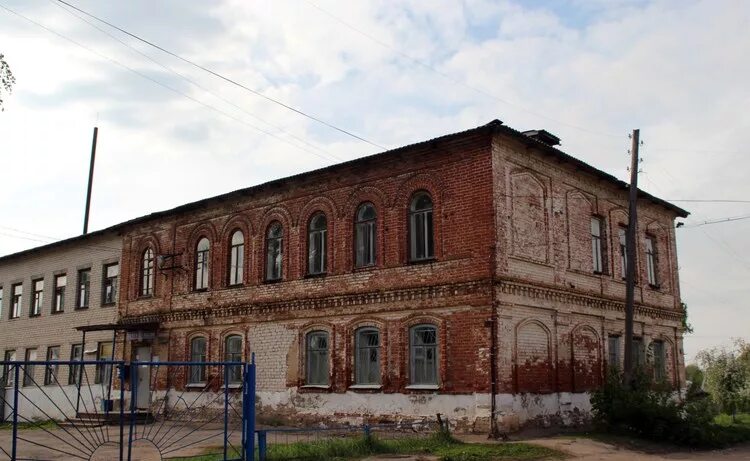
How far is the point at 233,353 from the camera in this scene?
2206 cm

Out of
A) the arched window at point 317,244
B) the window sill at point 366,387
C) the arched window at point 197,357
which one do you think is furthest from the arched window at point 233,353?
the window sill at point 366,387

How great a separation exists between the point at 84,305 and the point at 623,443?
20.4m

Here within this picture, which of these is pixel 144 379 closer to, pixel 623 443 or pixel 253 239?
pixel 253 239

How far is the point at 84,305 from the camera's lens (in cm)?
2805

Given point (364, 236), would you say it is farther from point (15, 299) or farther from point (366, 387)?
point (15, 299)

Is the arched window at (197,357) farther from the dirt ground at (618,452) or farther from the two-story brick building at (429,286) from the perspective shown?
the dirt ground at (618,452)

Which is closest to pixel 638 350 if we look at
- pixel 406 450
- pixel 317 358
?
pixel 317 358

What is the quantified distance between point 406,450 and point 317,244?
7.74m

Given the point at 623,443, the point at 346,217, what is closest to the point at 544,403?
the point at 623,443

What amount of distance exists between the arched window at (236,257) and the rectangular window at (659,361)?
41.9 ft

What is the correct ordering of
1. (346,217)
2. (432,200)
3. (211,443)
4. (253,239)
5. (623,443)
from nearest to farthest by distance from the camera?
(623,443), (211,443), (432,200), (346,217), (253,239)

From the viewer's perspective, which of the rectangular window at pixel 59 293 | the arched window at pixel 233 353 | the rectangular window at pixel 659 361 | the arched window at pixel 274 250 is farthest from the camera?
the rectangular window at pixel 59 293

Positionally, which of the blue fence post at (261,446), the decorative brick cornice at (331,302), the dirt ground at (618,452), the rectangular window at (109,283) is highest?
the rectangular window at (109,283)

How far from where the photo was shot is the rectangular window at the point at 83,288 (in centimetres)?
2800
